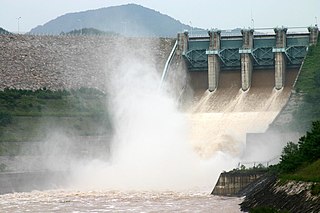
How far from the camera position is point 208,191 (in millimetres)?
51219

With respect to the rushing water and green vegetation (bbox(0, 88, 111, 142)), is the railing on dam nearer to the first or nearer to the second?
green vegetation (bbox(0, 88, 111, 142))

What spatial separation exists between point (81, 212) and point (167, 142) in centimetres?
2559

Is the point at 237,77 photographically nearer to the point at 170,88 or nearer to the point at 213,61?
the point at 213,61

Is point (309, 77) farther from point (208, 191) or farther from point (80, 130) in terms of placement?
point (208, 191)

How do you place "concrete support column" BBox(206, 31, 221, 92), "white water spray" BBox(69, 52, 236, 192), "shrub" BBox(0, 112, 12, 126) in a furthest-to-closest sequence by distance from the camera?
"concrete support column" BBox(206, 31, 221, 92), "shrub" BBox(0, 112, 12, 126), "white water spray" BBox(69, 52, 236, 192)

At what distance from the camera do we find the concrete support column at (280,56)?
74188mm

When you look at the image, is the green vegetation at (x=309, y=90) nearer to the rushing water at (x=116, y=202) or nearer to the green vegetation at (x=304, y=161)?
the rushing water at (x=116, y=202)

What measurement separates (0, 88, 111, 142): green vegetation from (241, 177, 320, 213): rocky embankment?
27.8 meters

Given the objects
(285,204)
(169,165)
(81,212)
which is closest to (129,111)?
(169,165)

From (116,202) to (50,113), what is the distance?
2555 cm

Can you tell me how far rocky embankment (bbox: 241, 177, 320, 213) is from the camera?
3177 cm

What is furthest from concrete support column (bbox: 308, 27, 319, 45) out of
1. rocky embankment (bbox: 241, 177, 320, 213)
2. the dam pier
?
rocky embankment (bbox: 241, 177, 320, 213)

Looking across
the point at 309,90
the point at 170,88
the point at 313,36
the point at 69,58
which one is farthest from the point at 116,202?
the point at 69,58

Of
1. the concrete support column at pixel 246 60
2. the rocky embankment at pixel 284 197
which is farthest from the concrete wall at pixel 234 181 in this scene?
the concrete support column at pixel 246 60
